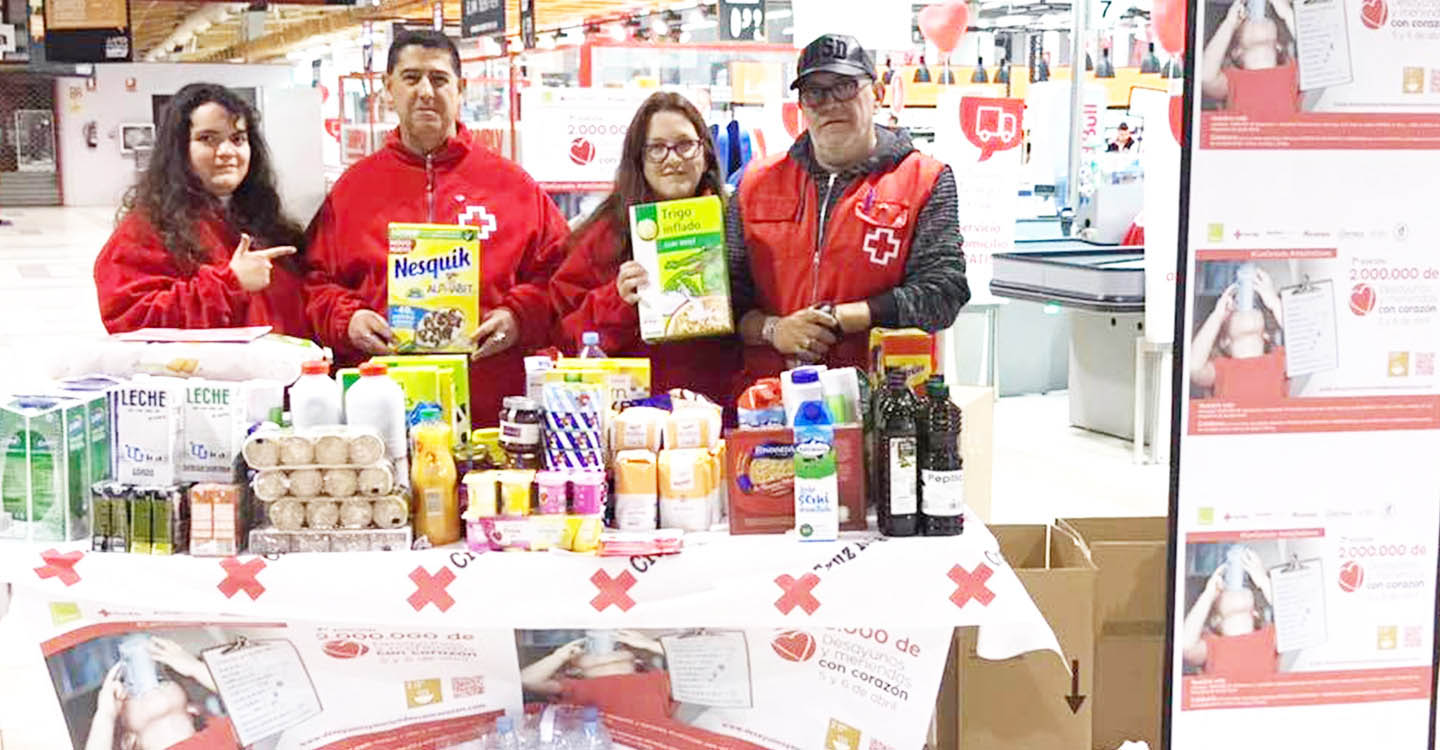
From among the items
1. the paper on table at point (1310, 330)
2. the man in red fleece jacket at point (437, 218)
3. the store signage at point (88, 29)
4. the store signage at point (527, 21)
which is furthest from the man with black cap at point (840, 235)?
the store signage at point (88, 29)

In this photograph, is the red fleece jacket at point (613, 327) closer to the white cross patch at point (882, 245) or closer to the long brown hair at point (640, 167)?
the long brown hair at point (640, 167)

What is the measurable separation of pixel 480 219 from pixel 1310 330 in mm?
1861

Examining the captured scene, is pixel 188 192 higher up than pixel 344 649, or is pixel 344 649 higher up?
pixel 188 192

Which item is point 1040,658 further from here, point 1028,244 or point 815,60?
point 1028,244

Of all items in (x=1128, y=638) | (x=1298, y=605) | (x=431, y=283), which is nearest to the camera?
(x=1298, y=605)

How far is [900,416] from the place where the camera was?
266cm

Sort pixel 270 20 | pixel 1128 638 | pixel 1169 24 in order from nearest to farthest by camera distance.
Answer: pixel 1128 638, pixel 1169 24, pixel 270 20

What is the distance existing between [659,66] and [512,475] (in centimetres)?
505

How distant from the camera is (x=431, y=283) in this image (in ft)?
10.6

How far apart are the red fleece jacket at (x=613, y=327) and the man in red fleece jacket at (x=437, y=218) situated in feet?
0.24

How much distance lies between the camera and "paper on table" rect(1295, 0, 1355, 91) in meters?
2.79

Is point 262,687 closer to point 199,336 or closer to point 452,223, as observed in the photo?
point 199,336

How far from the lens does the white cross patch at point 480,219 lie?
3590 millimetres

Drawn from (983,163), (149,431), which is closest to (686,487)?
(149,431)
